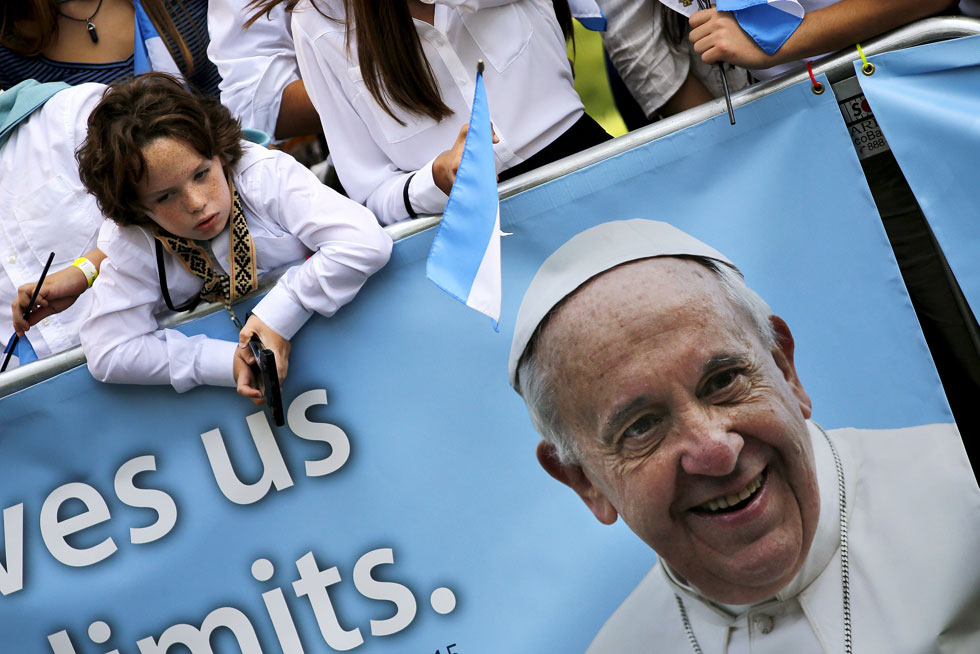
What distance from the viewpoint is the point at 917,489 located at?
94.4 inches

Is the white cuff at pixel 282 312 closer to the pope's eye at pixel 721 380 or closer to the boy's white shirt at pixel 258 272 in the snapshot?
the boy's white shirt at pixel 258 272

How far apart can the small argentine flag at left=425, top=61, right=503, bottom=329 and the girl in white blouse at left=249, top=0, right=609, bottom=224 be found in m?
0.22

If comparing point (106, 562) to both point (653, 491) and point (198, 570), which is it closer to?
point (198, 570)

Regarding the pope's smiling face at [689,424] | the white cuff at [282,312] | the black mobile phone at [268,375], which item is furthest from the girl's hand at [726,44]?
the black mobile phone at [268,375]

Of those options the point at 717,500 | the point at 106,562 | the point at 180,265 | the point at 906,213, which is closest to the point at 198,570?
the point at 106,562

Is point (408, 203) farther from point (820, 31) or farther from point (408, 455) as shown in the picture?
point (820, 31)

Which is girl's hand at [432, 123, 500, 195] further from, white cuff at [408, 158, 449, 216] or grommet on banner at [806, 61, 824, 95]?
grommet on banner at [806, 61, 824, 95]

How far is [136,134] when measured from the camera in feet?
8.39

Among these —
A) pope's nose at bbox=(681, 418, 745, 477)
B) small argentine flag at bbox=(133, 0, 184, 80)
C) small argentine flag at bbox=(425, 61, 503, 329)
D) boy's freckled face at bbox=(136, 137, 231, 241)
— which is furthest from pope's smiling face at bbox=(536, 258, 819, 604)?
small argentine flag at bbox=(133, 0, 184, 80)

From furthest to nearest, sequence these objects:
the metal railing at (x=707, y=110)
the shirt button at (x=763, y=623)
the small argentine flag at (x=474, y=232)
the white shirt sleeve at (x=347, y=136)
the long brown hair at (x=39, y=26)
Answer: the long brown hair at (x=39, y=26), the white shirt sleeve at (x=347, y=136), the metal railing at (x=707, y=110), the shirt button at (x=763, y=623), the small argentine flag at (x=474, y=232)

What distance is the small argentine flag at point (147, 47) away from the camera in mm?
3172

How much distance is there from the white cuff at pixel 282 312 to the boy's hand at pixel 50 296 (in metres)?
0.53

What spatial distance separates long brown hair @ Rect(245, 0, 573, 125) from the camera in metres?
2.62

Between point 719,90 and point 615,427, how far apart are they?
1048 mm
